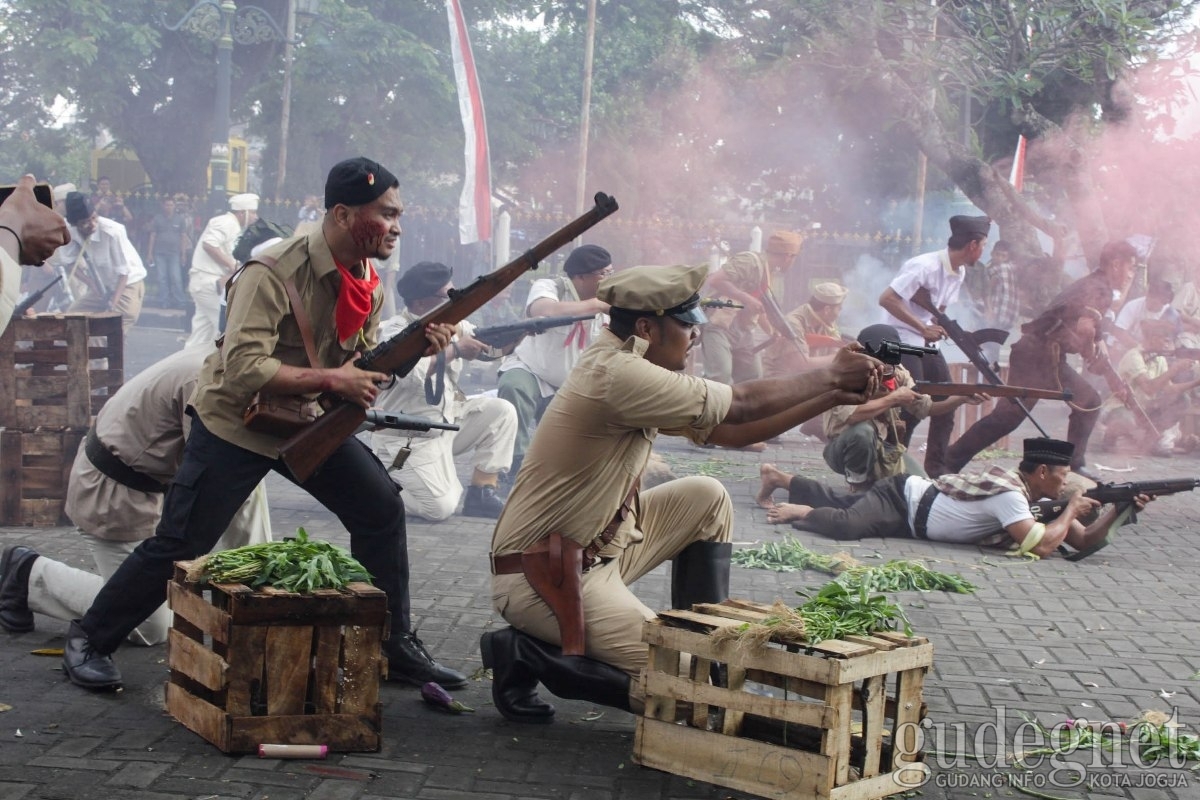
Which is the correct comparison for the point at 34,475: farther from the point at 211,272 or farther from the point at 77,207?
the point at 211,272

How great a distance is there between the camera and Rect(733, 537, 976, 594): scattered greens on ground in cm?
698

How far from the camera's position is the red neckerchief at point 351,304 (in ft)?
14.9

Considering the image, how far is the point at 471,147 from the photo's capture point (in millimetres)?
16609

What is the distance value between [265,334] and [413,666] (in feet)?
4.51

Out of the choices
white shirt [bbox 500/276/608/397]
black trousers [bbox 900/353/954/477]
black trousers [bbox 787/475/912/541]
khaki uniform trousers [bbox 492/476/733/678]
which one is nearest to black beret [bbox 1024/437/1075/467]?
black trousers [bbox 787/475/912/541]

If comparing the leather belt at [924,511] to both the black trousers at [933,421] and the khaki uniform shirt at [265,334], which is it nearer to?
the black trousers at [933,421]

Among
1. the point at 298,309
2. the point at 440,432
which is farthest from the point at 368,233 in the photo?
the point at 440,432

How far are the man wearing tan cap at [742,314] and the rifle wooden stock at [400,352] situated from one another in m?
7.89

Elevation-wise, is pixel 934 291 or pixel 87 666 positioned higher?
pixel 934 291

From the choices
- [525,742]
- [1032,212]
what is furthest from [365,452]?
[1032,212]

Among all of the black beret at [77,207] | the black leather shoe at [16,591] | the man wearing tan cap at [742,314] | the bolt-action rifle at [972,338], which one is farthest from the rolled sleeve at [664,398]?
the black beret at [77,207]

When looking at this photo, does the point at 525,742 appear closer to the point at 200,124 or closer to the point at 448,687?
the point at 448,687

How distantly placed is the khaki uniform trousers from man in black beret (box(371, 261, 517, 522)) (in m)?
3.70

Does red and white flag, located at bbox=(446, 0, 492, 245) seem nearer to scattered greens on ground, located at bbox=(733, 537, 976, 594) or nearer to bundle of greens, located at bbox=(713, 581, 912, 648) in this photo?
scattered greens on ground, located at bbox=(733, 537, 976, 594)
